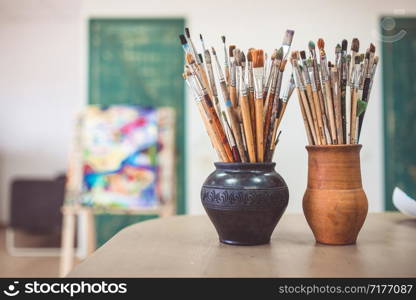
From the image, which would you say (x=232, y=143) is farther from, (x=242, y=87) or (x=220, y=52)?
(x=220, y=52)

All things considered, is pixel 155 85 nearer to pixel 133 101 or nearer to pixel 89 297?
pixel 133 101

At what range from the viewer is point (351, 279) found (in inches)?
23.9

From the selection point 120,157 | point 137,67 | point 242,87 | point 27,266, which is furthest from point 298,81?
point 27,266

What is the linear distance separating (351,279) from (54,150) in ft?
16.5

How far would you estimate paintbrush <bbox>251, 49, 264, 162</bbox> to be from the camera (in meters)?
0.82

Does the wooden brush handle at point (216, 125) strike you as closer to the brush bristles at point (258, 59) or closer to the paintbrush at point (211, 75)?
the paintbrush at point (211, 75)

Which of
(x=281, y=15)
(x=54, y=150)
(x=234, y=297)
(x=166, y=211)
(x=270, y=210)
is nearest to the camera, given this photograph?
(x=234, y=297)

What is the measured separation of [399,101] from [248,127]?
2.75 metres

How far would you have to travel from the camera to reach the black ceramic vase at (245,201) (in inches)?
32.1

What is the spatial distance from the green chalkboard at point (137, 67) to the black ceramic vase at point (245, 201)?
7.88 feet

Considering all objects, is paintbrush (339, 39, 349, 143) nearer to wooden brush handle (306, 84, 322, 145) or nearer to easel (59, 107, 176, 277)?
wooden brush handle (306, 84, 322, 145)

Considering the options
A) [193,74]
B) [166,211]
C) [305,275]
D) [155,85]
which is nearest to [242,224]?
Result: [305,275]

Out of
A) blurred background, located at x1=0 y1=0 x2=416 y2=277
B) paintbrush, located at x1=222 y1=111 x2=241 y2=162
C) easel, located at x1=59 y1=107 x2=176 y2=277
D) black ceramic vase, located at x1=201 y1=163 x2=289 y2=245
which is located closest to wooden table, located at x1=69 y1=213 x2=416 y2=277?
black ceramic vase, located at x1=201 y1=163 x2=289 y2=245

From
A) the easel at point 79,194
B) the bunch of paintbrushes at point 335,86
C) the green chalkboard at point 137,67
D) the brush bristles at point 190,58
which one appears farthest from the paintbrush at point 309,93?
the green chalkboard at point 137,67
